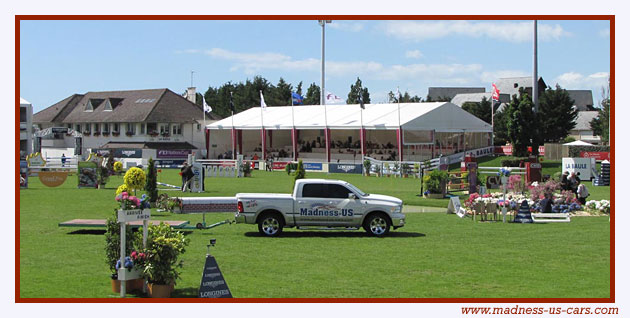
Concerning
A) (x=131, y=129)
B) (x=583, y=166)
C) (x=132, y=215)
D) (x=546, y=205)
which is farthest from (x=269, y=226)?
(x=131, y=129)

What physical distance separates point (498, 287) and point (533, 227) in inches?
411

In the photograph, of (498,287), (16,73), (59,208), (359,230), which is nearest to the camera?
(16,73)

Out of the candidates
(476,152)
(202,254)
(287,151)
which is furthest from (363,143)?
(202,254)

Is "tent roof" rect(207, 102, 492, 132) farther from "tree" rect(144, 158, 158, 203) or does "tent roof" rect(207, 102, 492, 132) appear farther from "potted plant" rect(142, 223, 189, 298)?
"potted plant" rect(142, 223, 189, 298)

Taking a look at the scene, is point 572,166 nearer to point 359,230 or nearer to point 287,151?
point 359,230

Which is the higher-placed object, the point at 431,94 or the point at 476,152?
the point at 431,94

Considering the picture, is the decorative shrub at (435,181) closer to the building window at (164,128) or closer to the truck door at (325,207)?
the truck door at (325,207)

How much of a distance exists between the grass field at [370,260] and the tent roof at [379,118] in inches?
1537

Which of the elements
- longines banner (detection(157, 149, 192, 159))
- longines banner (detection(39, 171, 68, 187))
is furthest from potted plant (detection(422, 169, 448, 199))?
longines banner (detection(157, 149, 192, 159))

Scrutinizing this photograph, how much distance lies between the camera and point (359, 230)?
2247 cm

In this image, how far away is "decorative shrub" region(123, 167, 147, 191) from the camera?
26500 mm

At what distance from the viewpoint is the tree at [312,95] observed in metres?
132

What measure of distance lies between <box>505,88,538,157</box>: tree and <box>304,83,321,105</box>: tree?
6954 centimetres

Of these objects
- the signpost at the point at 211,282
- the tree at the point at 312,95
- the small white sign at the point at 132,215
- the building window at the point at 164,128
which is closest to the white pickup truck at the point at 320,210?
the small white sign at the point at 132,215
